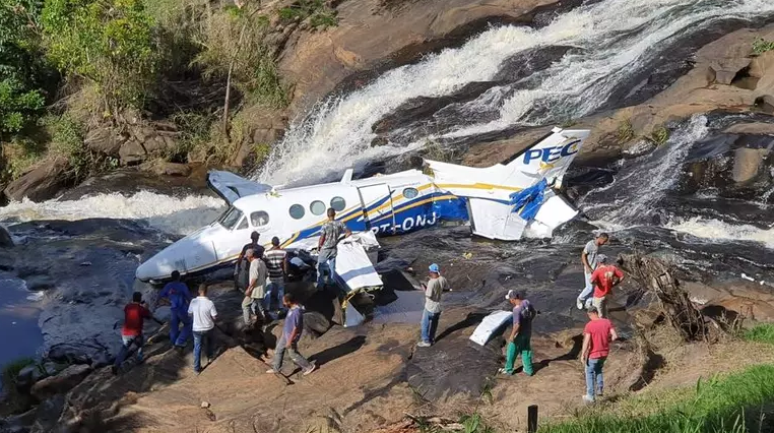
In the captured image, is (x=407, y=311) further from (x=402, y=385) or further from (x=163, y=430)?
(x=163, y=430)

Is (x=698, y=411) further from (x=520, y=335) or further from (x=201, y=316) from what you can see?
(x=201, y=316)

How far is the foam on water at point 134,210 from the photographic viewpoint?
914 inches

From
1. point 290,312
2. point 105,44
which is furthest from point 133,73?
point 290,312

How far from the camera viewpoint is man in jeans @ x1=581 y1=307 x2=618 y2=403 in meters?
11.2

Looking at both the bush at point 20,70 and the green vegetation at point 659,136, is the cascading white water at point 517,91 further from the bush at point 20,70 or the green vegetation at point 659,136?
the bush at point 20,70

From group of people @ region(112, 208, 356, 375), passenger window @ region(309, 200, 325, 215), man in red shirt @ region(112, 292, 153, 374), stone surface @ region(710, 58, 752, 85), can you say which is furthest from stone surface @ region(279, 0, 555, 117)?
man in red shirt @ region(112, 292, 153, 374)

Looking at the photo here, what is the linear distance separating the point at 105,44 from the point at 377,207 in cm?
1422

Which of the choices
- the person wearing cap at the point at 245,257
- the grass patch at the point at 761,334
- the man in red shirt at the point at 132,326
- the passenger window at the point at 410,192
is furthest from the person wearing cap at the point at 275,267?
the grass patch at the point at 761,334

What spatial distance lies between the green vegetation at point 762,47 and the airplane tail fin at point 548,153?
866 centimetres

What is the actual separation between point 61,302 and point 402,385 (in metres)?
9.53

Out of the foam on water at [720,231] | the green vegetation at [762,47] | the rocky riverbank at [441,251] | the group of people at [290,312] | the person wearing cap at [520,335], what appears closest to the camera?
the group of people at [290,312]

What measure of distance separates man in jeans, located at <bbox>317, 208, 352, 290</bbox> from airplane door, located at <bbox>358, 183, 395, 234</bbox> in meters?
2.69

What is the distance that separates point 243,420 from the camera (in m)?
12.4

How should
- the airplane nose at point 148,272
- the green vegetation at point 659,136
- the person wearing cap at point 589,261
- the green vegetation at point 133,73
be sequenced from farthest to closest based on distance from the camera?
the green vegetation at point 133,73
the green vegetation at point 659,136
the airplane nose at point 148,272
the person wearing cap at point 589,261
